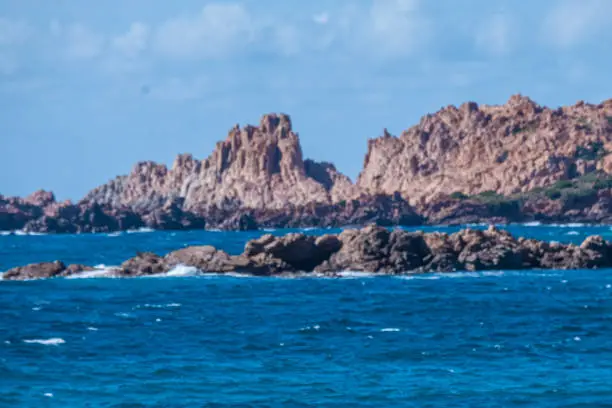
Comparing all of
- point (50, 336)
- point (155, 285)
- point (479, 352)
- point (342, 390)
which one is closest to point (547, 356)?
point (479, 352)

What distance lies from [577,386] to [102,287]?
4333 cm

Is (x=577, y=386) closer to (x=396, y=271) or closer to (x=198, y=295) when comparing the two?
(x=198, y=295)

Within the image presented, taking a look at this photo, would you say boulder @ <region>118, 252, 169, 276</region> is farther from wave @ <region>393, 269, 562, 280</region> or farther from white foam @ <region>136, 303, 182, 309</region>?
white foam @ <region>136, 303, 182, 309</region>

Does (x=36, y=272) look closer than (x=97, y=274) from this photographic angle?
Yes

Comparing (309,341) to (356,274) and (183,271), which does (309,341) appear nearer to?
(356,274)

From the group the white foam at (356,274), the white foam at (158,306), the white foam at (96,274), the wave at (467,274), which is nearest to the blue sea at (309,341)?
the white foam at (158,306)

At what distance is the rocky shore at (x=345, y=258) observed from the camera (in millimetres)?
84625

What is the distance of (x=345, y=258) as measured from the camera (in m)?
85.7

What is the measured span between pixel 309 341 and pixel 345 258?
3382 cm

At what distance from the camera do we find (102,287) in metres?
77.3

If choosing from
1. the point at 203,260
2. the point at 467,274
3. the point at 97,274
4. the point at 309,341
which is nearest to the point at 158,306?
the point at 309,341

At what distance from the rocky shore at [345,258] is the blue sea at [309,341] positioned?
332 cm

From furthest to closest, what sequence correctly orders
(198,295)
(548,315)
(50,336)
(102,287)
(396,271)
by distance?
(396,271), (102,287), (198,295), (548,315), (50,336)

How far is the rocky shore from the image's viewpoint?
84.6 m
